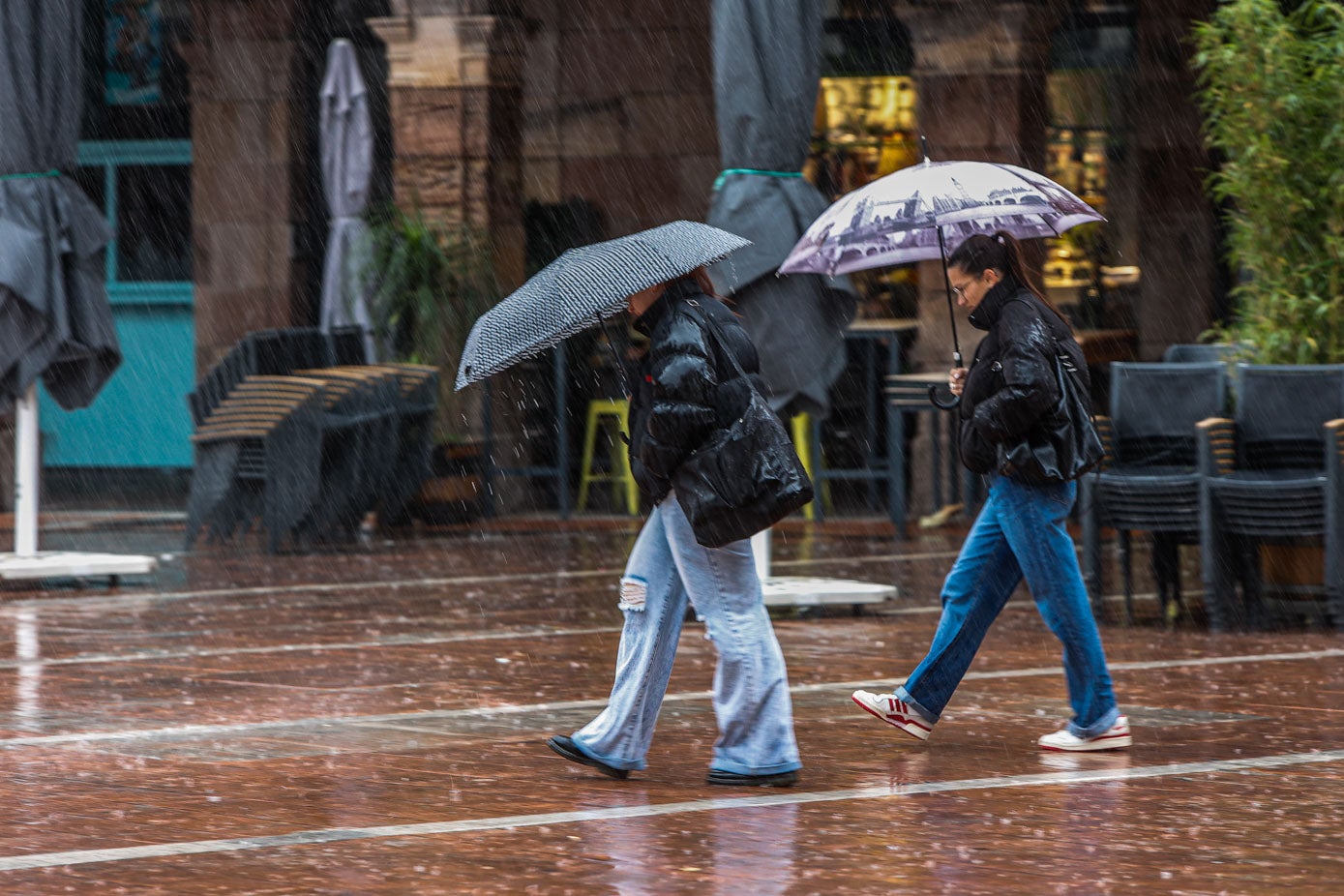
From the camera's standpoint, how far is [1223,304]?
62.7 feet

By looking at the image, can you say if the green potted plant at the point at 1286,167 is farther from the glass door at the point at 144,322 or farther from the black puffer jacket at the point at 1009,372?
the glass door at the point at 144,322

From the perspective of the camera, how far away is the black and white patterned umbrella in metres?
6.40

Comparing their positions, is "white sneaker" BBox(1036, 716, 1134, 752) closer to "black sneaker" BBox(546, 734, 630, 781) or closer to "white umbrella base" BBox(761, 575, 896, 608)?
"black sneaker" BBox(546, 734, 630, 781)

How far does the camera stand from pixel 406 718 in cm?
795

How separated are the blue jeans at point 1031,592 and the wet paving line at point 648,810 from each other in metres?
0.39

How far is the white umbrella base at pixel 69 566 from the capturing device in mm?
12203

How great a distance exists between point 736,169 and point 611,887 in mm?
6003

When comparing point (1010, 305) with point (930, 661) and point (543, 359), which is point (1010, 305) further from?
point (543, 359)

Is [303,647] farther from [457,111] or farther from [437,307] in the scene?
[457,111]

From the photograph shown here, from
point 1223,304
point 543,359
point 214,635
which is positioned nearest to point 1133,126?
point 1223,304

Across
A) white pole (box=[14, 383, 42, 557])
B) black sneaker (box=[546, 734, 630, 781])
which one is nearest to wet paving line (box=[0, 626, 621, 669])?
white pole (box=[14, 383, 42, 557])

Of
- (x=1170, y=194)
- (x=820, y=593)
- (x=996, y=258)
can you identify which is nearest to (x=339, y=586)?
(x=820, y=593)

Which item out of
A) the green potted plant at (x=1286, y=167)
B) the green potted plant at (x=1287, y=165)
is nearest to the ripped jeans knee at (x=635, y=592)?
the green potted plant at (x=1286, y=167)

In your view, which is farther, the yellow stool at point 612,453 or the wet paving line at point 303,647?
the yellow stool at point 612,453
